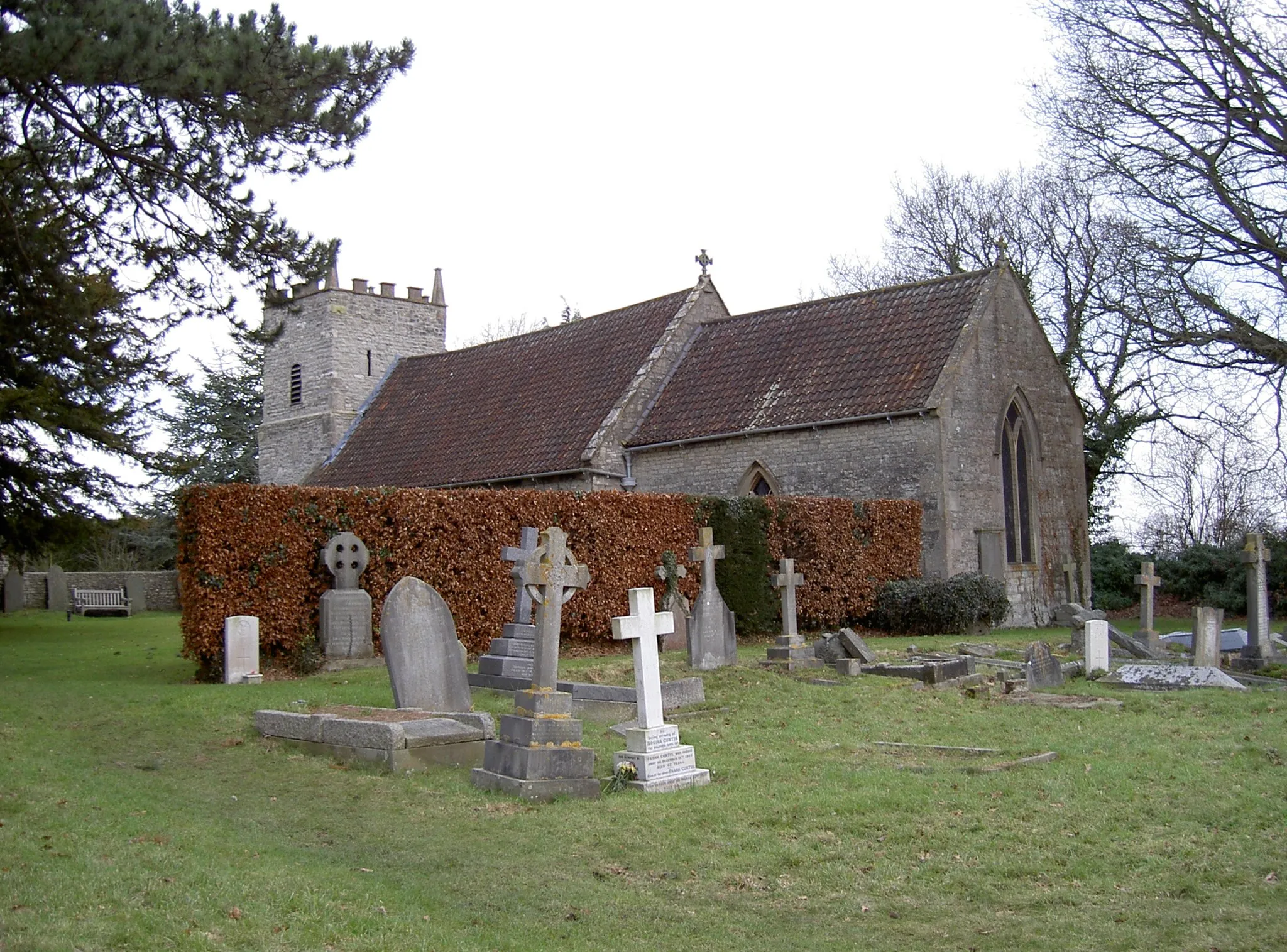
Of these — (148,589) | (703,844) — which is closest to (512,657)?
(703,844)

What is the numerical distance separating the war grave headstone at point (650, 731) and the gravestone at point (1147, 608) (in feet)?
36.8

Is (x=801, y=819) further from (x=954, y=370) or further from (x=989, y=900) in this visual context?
(x=954, y=370)

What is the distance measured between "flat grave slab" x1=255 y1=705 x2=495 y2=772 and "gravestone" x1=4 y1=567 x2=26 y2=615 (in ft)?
87.5

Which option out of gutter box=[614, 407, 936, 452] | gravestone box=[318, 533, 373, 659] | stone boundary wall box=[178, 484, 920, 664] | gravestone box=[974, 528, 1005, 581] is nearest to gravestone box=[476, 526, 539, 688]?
gravestone box=[318, 533, 373, 659]

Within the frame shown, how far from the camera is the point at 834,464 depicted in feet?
79.6

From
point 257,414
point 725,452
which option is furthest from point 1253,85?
point 257,414

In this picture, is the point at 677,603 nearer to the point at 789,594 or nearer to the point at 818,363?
the point at 789,594

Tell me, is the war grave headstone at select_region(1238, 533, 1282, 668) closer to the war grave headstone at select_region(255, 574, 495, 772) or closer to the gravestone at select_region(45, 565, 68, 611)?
the war grave headstone at select_region(255, 574, 495, 772)

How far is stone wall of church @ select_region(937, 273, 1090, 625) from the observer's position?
23594 millimetres

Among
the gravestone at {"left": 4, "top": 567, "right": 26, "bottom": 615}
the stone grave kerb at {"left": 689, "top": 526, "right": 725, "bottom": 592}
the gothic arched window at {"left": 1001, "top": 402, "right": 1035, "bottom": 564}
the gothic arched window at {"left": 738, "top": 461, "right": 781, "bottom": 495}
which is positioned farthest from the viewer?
the gravestone at {"left": 4, "top": 567, "right": 26, "bottom": 615}

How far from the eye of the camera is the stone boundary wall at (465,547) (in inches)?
620

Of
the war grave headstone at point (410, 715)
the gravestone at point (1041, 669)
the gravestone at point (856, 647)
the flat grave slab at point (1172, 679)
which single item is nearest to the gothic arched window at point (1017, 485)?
the gravestone at point (856, 647)

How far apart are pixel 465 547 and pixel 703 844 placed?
1077 cm

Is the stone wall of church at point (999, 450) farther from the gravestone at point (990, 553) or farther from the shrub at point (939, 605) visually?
the shrub at point (939, 605)
